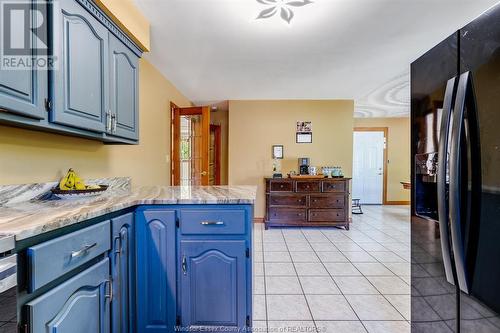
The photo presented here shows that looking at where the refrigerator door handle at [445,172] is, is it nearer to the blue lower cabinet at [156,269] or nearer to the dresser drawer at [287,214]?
the blue lower cabinet at [156,269]

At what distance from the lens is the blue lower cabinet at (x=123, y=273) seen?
1.21 m

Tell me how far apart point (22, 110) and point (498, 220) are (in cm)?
186

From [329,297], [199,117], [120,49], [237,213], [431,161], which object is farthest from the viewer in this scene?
[199,117]

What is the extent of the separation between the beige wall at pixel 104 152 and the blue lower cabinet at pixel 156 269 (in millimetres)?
669

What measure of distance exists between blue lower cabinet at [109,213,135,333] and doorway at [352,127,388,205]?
19.8 feet

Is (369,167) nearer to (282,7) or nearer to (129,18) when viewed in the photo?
(282,7)

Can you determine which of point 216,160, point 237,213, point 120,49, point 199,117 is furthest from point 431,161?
point 216,160

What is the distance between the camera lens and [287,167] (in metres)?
4.59

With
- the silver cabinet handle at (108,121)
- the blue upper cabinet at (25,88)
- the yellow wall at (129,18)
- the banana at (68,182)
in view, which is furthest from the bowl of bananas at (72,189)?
the yellow wall at (129,18)

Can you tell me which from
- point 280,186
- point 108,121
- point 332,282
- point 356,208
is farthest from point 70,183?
point 356,208

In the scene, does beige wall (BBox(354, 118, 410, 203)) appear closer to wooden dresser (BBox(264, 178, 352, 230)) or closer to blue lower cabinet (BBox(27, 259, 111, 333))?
wooden dresser (BBox(264, 178, 352, 230))

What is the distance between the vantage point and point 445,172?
925mm

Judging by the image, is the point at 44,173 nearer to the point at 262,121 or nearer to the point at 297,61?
the point at 297,61

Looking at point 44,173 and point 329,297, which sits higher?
point 44,173
